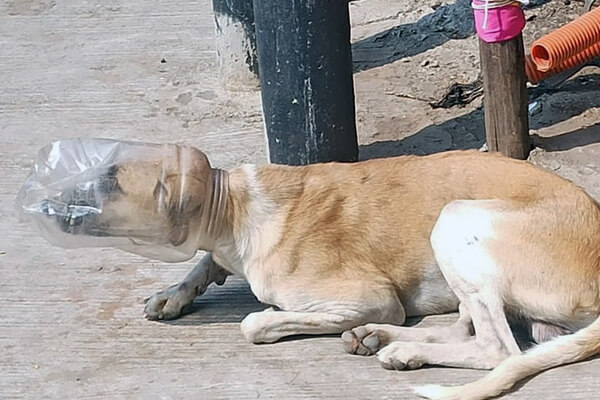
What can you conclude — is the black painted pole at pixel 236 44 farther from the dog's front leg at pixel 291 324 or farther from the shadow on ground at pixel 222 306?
the dog's front leg at pixel 291 324

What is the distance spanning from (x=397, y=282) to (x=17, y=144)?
9.37ft

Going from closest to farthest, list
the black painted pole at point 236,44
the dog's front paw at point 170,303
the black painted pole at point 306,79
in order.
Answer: the dog's front paw at point 170,303 < the black painted pole at point 306,79 < the black painted pole at point 236,44

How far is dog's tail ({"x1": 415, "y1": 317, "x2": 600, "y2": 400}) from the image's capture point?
3.79m

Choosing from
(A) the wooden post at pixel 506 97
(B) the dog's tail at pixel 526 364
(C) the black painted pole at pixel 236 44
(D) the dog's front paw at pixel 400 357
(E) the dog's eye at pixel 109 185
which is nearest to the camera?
(B) the dog's tail at pixel 526 364

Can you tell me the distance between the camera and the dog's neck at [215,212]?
4117 millimetres

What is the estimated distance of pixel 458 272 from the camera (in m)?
4.05

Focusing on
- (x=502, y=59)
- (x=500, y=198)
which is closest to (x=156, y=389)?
(x=500, y=198)

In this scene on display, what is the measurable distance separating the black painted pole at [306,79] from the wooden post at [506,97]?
68 cm

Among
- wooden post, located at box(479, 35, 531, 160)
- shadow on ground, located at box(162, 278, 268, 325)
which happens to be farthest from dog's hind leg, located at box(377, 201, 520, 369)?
wooden post, located at box(479, 35, 531, 160)

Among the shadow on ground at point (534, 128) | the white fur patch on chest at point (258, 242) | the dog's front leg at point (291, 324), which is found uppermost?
the white fur patch on chest at point (258, 242)

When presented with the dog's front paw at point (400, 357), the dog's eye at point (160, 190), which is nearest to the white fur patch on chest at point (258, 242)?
the dog's eye at point (160, 190)

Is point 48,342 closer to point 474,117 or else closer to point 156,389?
point 156,389

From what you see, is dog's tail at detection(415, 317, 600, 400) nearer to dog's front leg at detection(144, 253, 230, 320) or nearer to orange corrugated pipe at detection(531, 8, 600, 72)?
dog's front leg at detection(144, 253, 230, 320)

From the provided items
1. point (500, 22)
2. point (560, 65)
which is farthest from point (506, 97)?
point (560, 65)
